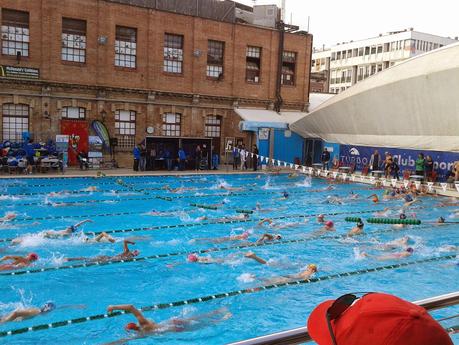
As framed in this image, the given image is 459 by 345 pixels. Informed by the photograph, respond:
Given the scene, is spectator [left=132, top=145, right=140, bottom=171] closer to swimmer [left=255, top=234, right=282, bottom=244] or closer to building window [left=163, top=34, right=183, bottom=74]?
building window [left=163, top=34, right=183, bottom=74]

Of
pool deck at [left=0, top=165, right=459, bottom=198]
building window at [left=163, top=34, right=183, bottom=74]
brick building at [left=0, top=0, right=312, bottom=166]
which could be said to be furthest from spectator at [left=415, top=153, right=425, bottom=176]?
building window at [left=163, top=34, right=183, bottom=74]

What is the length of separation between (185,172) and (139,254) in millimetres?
15683

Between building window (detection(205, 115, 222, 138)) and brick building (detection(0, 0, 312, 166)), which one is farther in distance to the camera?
building window (detection(205, 115, 222, 138))

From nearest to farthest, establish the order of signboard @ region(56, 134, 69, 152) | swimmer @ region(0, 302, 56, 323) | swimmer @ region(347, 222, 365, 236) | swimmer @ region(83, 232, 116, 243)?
swimmer @ region(0, 302, 56, 323), swimmer @ region(83, 232, 116, 243), swimmer @ region(347, 222, 365, 236), signboard @ region(56, 134, 69, 152)

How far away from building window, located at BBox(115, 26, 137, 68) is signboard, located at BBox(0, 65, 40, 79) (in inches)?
186

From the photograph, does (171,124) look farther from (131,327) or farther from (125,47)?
(131,327)

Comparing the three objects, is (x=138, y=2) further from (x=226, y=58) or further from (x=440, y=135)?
(x=440, y=135)

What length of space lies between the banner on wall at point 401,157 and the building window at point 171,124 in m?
10.7

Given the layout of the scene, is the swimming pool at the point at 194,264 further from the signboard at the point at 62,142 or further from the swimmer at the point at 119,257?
the signboard at the point at 62,142

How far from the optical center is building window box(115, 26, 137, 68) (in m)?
27.4

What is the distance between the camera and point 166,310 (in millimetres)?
7410

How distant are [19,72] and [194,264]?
63.4ft

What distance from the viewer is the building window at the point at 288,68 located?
33.6 m

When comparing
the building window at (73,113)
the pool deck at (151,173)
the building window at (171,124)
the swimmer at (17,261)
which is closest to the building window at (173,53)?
the building window at (171,124)
